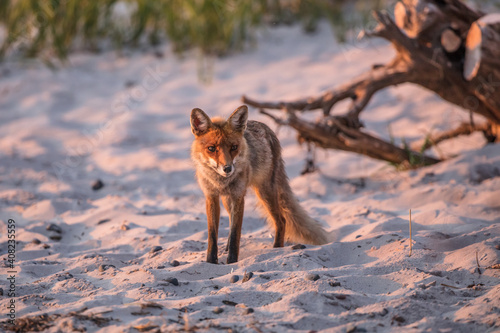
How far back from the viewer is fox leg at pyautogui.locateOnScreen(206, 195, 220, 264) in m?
4.31

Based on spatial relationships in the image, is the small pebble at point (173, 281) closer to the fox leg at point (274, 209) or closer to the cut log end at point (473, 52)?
the fox leg at point (274, 209)

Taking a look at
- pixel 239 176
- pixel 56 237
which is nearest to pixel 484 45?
pixel 239 176

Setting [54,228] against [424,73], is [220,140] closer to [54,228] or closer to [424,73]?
[54,228]

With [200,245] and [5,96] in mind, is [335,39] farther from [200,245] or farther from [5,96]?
[200,245]

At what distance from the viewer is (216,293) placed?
358 centimetres

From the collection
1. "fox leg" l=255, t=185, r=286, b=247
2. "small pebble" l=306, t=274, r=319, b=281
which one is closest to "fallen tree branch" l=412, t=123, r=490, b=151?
"fox leg" l=255, t=185, r=286, b=247

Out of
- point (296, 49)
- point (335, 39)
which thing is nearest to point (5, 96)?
point (296, 49)

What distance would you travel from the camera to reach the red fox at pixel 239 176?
4.22 m

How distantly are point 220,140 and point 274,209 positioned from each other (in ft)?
2.92

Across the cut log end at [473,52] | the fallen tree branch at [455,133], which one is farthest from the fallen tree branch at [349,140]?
the cut log end at [473,52]

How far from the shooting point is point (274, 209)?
4664 millimetres

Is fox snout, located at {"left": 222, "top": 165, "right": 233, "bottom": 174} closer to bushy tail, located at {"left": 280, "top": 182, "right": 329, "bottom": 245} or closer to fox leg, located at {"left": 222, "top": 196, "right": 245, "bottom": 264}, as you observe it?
fox leg, located at {"left": 222, "top": 196, "right": 245, "bottom": 264}

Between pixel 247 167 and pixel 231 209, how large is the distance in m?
0.40

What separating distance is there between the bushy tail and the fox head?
81cm
